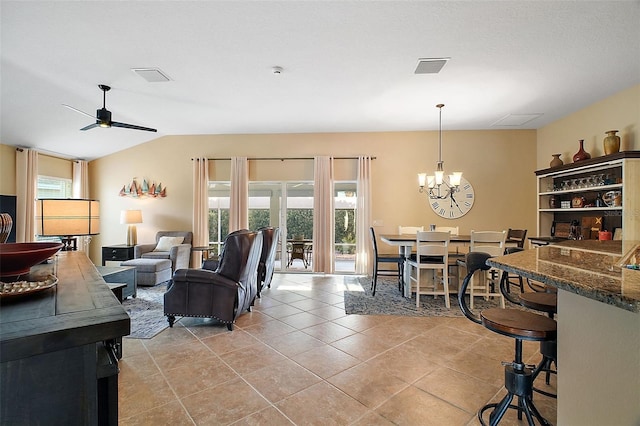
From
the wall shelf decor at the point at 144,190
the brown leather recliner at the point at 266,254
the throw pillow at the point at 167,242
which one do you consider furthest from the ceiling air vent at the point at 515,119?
the wall shelf decor at the point at 144,190

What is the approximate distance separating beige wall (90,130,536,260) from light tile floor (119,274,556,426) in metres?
3.08

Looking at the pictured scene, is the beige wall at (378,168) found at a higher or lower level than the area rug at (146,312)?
higher

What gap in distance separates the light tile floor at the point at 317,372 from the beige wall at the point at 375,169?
308 cm

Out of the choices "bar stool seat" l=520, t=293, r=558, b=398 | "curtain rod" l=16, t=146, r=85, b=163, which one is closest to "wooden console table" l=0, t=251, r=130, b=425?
"bar stool seat" l=520, t=293, r=558, b=398

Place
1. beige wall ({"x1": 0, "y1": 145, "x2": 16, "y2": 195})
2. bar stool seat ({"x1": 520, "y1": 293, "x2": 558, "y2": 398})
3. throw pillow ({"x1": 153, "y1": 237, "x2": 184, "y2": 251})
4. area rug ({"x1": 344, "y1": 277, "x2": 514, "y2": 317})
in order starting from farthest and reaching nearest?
throw pillow ({"x1": 153, "y1": 237, "x2": 184, "y2": 251}) → beige wall ({"x1": 0, "y1": 145, "x2": 16, "y2": 195}) → area rug ({"x1": 344, "y1": 277, "x2": 514, "y2": 317}) → bar stool seat ({"x1": 520, "y1": 293, "x2": 558, "y2": 398})

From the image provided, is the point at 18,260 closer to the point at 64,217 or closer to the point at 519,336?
the point at 64,217

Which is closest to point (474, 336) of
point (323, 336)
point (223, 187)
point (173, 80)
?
point (323, 336)

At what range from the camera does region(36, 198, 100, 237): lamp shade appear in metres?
2.24

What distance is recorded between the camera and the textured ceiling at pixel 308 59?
2580 millimetres

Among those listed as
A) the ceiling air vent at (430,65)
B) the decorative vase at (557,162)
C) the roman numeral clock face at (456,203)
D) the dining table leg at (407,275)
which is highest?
the ceiling air vent at (430,65)

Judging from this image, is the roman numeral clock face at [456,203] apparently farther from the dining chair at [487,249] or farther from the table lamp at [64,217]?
the table lamp at [64,217]

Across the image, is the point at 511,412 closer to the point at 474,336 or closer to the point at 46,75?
the point at 474,336

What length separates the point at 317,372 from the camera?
242 cm

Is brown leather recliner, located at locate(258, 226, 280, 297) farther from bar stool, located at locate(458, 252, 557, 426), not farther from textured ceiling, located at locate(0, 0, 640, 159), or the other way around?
bar stool, located at locate(458, 252, 557, 426)
